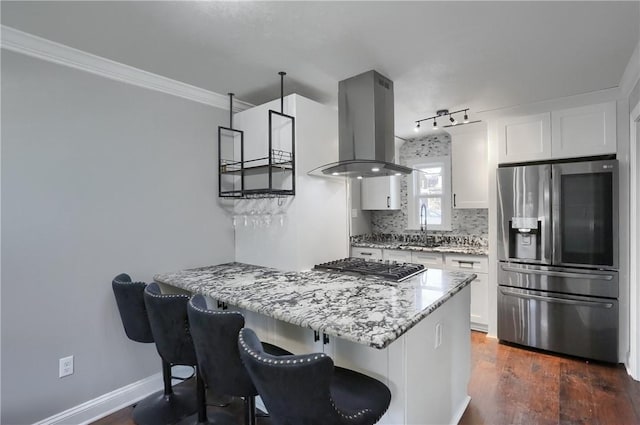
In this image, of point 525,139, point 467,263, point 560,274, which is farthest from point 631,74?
point 467,263

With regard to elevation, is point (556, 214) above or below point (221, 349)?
above

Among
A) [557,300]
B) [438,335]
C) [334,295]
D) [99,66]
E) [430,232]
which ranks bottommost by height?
[557,300]

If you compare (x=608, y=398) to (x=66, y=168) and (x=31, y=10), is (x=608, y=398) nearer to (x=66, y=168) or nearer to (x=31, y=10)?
(x=66, y=168)

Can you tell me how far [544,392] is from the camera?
8.18ft

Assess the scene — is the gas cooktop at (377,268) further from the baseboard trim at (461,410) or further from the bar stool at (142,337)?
the bar stool at (142,337)

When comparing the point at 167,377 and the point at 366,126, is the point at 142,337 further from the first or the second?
the point at 366,126

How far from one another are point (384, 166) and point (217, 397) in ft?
7.27

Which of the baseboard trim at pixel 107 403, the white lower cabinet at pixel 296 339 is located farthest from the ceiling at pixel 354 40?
the baseboard trim at pixel 107 403

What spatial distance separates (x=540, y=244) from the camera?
318 cm

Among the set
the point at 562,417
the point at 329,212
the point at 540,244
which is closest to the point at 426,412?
the point at 562,417

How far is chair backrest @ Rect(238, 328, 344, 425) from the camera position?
3.59 ft

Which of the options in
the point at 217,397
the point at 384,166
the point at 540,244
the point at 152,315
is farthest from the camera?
the point at 540,244

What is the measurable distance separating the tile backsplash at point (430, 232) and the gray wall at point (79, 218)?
3144 millimetres

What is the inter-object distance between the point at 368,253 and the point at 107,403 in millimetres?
3158
